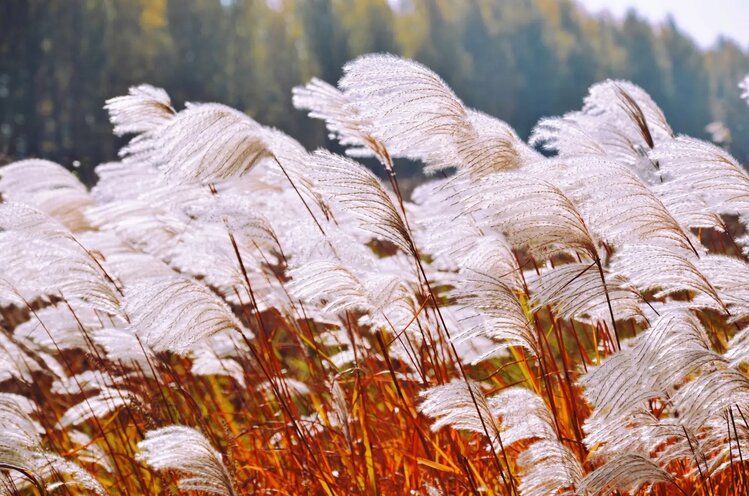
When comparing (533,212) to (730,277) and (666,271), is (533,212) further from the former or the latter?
(730,277)

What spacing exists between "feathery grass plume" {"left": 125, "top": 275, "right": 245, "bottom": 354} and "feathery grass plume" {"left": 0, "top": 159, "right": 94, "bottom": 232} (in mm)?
2050

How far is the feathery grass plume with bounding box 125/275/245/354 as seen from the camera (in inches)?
90.3

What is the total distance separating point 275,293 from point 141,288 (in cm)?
99

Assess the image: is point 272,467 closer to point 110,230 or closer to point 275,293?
point 275,293

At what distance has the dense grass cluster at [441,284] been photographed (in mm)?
1965

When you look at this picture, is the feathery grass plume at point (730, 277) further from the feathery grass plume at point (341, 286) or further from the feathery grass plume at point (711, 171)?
the feathery grass plume at point (341, 286)

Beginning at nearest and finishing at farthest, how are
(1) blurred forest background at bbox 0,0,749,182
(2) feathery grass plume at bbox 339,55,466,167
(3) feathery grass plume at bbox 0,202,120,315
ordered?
1. (2) feathery grass plume at bbox 339,55,466,167
2. (3) feathery grass plume at bbox 0,202,120,315
3. (1) blurred forest background at bbox 0,0,749,182

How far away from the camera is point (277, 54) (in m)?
33.6

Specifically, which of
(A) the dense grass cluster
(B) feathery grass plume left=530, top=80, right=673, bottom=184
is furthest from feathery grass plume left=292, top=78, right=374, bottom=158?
(B) feathery grass plume left=530, top=80, right=673, bottom=184

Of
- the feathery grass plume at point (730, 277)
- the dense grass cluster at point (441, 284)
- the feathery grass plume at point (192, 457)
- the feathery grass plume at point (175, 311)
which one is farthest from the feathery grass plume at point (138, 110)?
the feathery grass plume at point (730, 277)

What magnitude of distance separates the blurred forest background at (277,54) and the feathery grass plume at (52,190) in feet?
19.9

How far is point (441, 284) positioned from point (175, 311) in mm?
841

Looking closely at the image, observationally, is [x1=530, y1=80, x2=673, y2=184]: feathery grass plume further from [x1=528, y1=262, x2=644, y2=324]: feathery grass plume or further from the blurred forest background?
the blurred forest background

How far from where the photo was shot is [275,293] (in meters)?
3.27
